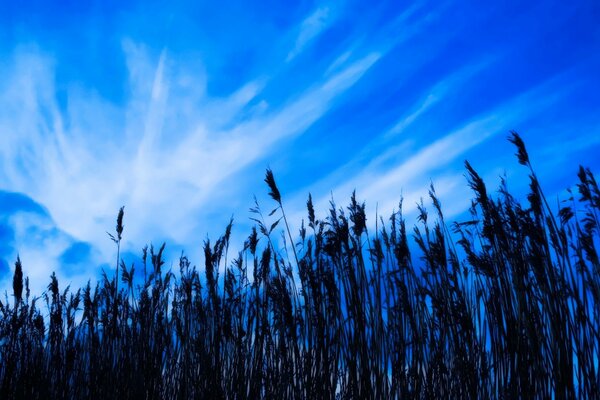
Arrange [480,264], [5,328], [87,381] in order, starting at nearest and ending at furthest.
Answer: [480,264] < [87,381] < [5,328]

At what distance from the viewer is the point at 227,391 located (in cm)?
297

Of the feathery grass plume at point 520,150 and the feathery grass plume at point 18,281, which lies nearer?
the feathery grass plume at point 520,150

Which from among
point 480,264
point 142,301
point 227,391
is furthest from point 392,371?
point 142,301

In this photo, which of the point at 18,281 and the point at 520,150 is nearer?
the point at 520,150

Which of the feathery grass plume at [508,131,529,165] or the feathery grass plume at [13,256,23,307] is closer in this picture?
the feathery grass plume at [508,131,529,165]

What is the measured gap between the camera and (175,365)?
3.33m

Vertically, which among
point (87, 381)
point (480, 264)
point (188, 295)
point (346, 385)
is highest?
point (188, 295)

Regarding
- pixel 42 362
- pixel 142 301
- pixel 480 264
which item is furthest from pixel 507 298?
pixel 42 362

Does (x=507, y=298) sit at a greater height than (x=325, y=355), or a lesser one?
greater

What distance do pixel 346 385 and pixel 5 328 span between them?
3005 millimetres

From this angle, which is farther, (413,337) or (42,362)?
(42,362)

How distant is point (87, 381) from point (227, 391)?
1.34 meters

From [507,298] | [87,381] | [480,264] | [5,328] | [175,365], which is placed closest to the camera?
[507,298]

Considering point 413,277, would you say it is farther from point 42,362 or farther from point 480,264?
point 42,362
